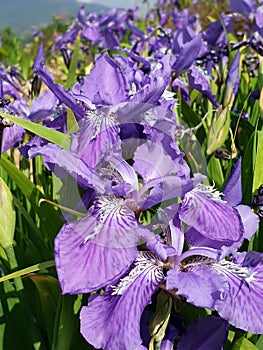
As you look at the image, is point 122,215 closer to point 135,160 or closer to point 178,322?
point 135,160

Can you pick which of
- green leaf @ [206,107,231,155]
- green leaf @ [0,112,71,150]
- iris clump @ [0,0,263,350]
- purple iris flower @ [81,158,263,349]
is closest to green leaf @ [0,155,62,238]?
iris clump @ [0,0,263,350]

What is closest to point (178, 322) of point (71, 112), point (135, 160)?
point (135, 160)

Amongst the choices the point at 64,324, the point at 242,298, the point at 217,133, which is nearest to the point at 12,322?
the point at 64,324

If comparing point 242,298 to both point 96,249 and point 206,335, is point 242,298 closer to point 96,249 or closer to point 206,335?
point 206,335

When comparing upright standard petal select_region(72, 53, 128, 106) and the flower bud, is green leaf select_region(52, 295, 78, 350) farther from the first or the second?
upright standard petal select_region(72, 53, 128, 106)

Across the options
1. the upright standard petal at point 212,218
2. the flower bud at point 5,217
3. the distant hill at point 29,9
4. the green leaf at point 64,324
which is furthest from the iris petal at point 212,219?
the distant hill at point 29,9

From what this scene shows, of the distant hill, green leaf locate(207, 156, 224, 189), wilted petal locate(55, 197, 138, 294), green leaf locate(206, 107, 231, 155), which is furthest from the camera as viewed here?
the distant hill
